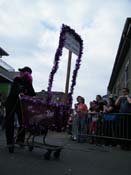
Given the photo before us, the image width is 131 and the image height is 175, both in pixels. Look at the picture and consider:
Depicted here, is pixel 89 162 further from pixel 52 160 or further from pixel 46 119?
pixel 46 119

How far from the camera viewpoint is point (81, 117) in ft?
41.5

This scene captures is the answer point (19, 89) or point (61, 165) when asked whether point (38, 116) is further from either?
point (61, 165)

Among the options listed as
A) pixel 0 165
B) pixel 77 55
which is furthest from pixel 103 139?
pixel 0 165

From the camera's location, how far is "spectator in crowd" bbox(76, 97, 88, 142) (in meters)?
12.3

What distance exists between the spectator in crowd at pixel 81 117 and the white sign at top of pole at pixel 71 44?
4.44 meters

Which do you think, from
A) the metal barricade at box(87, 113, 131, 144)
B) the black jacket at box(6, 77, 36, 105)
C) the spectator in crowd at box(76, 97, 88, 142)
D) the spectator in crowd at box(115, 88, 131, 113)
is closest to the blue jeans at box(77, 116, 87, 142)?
the spectator in crowd at box(76, 97, 88, 142)

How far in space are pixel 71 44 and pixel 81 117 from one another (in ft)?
16.2

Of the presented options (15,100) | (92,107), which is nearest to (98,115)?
(92,107)

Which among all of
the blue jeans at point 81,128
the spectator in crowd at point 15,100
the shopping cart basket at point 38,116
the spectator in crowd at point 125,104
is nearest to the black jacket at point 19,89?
the spectator in crowd at point 15,100

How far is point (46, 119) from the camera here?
715 cm

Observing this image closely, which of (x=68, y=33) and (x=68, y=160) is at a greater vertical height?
(x=68, y=33)

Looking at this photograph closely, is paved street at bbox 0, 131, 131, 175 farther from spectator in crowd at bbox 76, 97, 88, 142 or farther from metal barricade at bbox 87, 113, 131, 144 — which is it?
spectator in crowd at bbox 76, 97, 88, 142

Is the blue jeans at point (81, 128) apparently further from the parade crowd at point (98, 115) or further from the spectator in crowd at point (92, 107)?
the spectator in crowd at point (92, 107)

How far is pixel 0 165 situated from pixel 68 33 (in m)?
3.49
